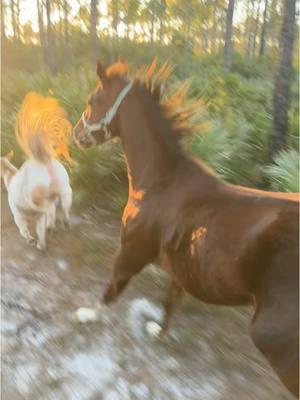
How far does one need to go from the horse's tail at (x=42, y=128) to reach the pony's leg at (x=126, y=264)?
0.58 meters

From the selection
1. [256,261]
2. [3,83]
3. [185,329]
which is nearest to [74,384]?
[185,329]

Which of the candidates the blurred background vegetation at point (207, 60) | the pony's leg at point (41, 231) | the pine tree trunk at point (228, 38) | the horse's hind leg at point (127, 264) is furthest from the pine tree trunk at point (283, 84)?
the pony's leg at point (41, 231)

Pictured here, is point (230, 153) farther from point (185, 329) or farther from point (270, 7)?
point (185, 329)

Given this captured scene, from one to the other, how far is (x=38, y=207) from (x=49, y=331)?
0.56 m

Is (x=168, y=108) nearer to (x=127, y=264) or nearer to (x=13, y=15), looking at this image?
(x=127, y=264)

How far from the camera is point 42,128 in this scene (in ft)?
6.30

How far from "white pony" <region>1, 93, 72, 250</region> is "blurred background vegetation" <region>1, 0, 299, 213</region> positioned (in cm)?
10

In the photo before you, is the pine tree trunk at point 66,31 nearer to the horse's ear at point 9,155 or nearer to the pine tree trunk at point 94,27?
the pine tree trunk at point 94,27

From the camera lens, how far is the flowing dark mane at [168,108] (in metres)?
1.41

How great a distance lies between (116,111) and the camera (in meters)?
1.52

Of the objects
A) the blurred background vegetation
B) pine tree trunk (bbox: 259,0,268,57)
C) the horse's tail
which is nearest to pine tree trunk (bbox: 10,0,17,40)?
the blurred background vegetation

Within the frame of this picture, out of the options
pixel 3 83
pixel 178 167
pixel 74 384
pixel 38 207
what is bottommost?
pixel 74 384

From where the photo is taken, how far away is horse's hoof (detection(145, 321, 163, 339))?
169 cm

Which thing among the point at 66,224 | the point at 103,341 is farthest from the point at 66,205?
the point at 103,341
